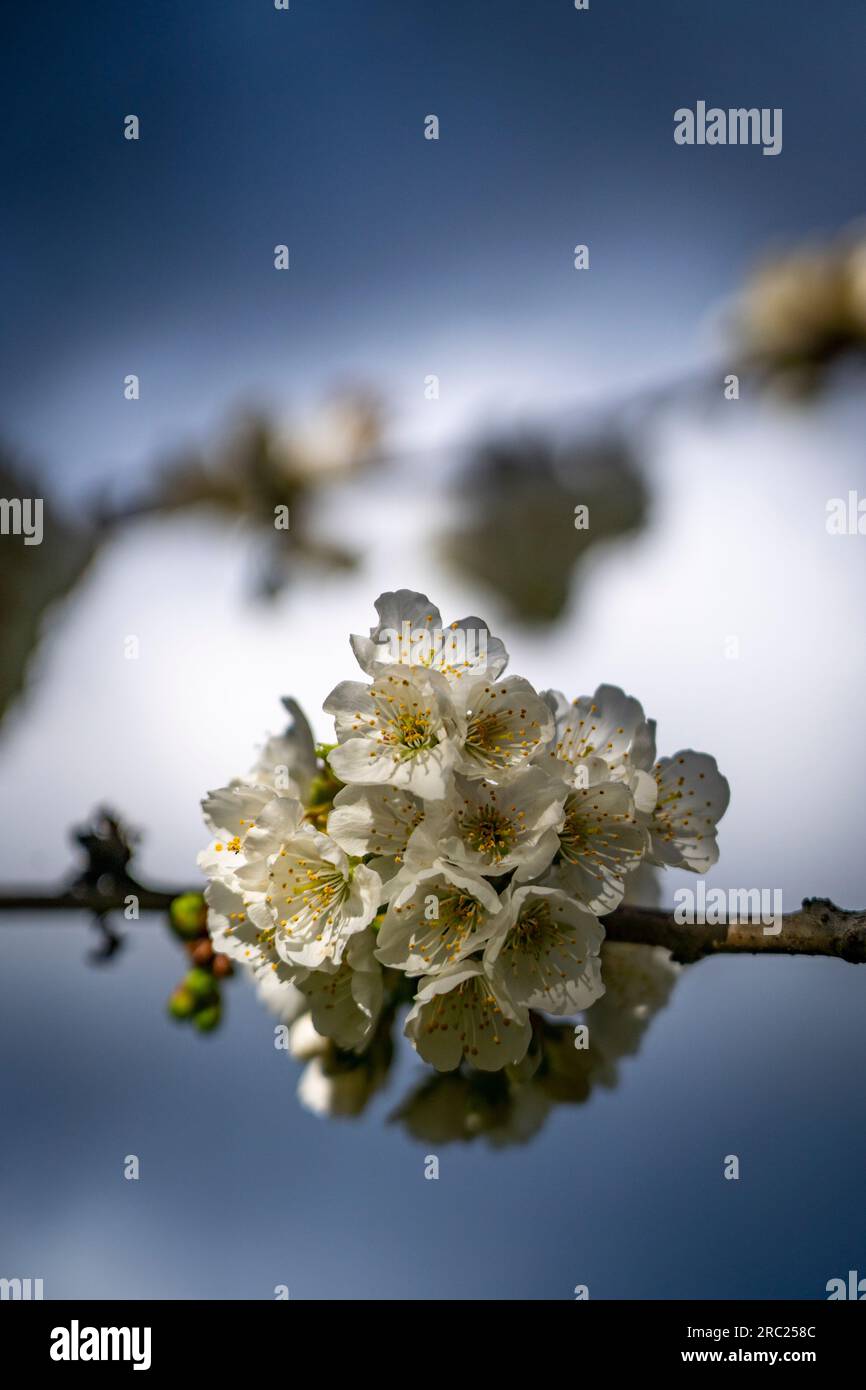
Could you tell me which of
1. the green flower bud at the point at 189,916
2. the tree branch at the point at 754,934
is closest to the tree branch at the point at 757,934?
the tree branch at the point at 754,934

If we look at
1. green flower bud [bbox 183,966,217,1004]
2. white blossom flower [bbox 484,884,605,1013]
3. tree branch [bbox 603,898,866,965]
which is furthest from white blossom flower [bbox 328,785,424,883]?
green flower bud [bbox 183,966,217,1004]

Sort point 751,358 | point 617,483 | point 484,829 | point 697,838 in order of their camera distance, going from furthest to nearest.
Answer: point 617,483 < point 751,358 < point 697,838 < point 484,829

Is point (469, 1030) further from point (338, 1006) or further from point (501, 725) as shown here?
point (501, 725)

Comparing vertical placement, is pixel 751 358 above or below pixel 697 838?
above

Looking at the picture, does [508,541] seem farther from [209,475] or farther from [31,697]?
[31,697]

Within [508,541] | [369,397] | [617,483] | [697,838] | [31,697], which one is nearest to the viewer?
[697,838]

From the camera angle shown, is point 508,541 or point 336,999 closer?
point 336,999
